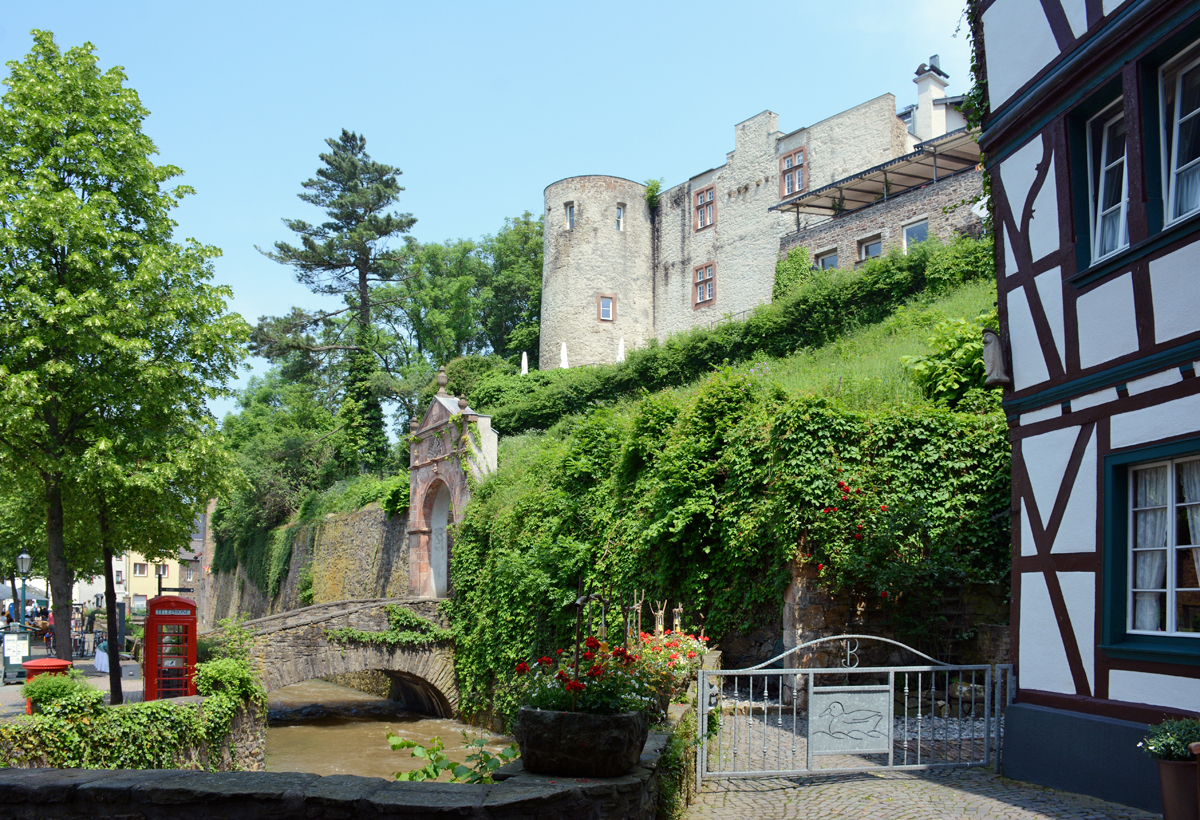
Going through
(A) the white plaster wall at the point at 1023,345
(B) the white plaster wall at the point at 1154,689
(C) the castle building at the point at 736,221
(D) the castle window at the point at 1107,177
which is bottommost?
(B) the white plaster wall at the point at 1154,689

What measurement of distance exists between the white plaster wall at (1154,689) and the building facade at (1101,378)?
1cm

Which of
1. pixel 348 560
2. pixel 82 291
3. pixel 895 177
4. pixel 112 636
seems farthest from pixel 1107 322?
pixel 348 560

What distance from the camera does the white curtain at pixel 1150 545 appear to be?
6.45 metres

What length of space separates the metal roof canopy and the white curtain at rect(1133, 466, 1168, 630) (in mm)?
20524

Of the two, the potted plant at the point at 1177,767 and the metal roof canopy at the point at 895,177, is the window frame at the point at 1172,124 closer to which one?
the potted plant at the point at 1177,767

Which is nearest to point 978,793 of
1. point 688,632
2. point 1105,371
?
point 1105,371

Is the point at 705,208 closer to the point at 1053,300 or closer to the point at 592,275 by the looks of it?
the point at 592,275

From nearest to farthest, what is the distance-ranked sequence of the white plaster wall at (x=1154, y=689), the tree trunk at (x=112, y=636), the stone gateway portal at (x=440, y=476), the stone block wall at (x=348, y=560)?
the white plaster wall at (x=1154, y=689)
the tree trunk at (x=112, y=636)
the stone gateway portal at (x=440, y=476)
the stone block wall at (x=348, y=560)

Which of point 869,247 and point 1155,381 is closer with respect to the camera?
point 1155,381

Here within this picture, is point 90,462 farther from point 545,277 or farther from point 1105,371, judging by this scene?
point 545,277

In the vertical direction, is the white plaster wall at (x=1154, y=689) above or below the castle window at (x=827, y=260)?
below

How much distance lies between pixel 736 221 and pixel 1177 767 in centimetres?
3205

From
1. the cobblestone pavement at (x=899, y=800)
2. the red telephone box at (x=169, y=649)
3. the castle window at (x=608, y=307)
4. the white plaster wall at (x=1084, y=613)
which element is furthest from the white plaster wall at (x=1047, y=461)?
the castle window at (x=608, y=307)

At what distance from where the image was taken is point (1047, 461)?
297 inches
